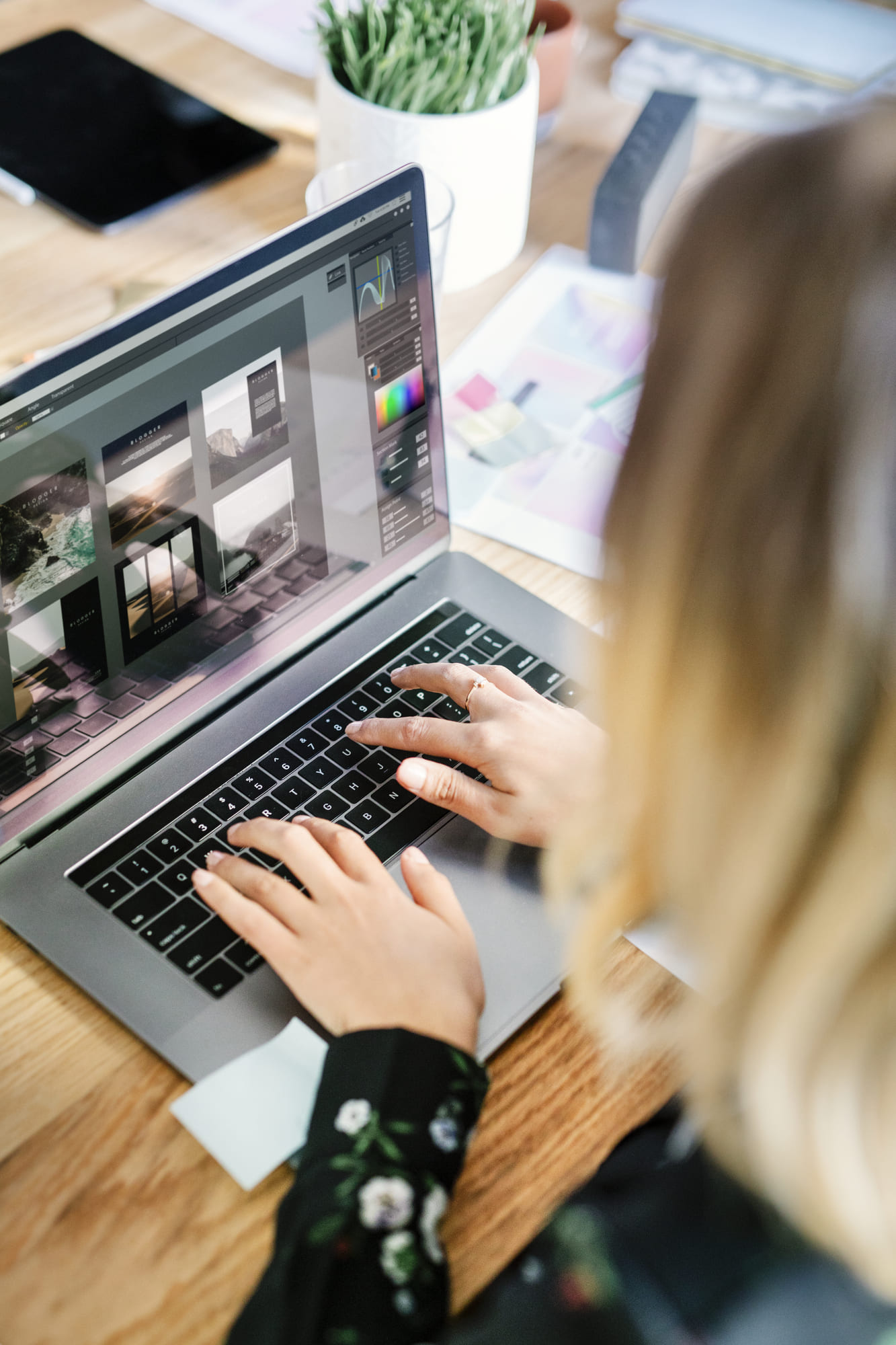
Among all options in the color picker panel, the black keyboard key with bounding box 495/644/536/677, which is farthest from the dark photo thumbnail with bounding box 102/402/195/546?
the black keyboard key with bounding box 495/644/536/677

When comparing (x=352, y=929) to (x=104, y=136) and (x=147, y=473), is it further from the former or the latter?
(x=104, y=136)

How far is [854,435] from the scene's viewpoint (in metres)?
0.35

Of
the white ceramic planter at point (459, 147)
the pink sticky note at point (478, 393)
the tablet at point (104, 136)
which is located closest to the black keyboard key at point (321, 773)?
the pink sticky note at point (478, 393)

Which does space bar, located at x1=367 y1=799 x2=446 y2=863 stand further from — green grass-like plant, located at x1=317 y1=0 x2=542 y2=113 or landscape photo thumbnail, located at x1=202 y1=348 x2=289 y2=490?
green grass-like plant, located at x1=317 y1=0 x2=542 y2=113

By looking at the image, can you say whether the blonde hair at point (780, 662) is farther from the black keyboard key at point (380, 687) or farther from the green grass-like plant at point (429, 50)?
the green grass-like plant at point (429, 50)

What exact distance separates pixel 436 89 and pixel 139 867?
69 centimetres

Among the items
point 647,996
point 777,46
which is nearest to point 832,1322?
point 647,996

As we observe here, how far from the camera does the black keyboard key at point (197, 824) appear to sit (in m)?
0.66

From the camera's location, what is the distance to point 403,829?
2.23 ft

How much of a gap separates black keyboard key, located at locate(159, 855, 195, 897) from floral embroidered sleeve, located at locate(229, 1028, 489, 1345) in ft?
0.44

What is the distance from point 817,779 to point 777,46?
1.20 m

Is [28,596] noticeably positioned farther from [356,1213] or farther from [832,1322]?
[832,1322]

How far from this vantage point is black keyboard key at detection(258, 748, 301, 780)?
0.70 meters

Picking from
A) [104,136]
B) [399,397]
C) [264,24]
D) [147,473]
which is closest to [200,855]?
[147,473]
